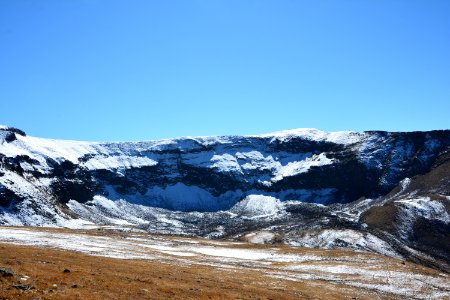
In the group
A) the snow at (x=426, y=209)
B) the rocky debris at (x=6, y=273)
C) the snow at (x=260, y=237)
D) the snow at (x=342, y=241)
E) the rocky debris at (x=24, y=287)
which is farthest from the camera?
the snow at (x=426, y=209)

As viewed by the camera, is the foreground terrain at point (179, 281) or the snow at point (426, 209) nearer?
the foreground terrain at point (179, 281)

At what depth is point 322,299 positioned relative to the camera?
130ft

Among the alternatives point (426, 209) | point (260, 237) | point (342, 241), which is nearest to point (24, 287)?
point (342, 241)

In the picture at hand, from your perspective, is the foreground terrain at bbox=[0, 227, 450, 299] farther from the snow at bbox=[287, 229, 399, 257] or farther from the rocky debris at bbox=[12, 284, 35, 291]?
the snow at bbox=[287, 229, 399, 257]

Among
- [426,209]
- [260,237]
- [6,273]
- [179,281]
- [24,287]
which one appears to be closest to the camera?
[24,287]

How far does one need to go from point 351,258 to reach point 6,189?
5958 inches

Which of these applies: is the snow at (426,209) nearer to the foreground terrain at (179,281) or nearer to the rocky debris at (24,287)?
the foreground terrain at (179,281)

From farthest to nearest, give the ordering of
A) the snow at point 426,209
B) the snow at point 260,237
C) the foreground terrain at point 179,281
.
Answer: the snow at point 426,209 < the snow at point 260,237 < the foreground terrain at point 179,281

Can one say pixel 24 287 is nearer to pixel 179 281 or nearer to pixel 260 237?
pixel 179 281

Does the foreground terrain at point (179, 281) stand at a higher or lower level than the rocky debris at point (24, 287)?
lower

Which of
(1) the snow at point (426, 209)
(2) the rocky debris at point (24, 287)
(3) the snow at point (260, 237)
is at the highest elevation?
(1) the snow at point (426, 209)

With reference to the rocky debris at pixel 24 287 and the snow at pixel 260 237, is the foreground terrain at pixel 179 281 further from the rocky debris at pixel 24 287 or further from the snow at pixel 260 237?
the snow at pixel 260 237

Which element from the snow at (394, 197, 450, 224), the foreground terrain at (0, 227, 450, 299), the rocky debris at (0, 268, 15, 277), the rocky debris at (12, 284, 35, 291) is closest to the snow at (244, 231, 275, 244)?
the snow at (394, 197, 450, 224)

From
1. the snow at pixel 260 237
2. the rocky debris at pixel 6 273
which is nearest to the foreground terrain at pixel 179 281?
the rocky debris at pixel 6 273
